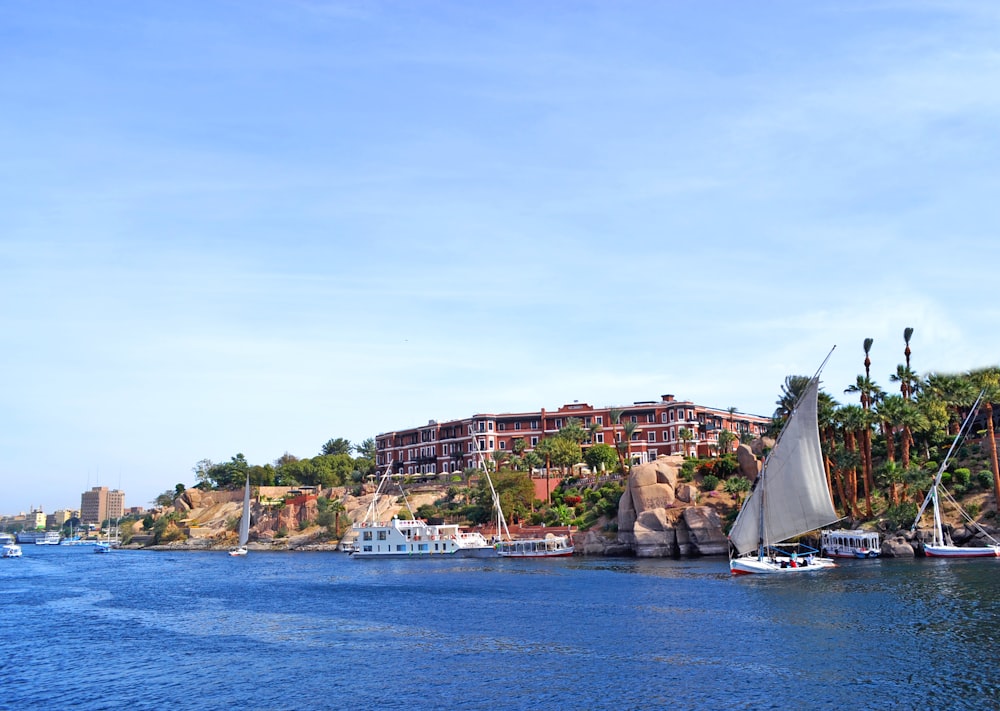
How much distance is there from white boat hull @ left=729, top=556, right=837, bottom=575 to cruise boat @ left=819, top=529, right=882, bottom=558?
38.7 ft

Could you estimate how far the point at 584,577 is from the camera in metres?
86.9

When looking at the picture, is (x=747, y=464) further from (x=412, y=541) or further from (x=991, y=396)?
(x=412, y=541)

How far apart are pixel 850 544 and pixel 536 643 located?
192 ft

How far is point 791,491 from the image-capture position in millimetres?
80562

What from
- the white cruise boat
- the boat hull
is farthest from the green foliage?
the white cruise boat

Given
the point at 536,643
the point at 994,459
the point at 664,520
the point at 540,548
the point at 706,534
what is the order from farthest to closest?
1. the point at 540,548
2. the point at 664,520
3. the point at 706,534
4. the point at 994,459
5. the point at 536,643

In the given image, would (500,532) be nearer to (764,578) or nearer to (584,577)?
(584,577)

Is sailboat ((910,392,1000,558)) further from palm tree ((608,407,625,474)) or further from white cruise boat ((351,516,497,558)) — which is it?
palm tree ((608,407,625,474))

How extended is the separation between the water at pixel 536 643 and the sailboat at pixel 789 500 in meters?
4.03

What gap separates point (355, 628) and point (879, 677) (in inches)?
1341

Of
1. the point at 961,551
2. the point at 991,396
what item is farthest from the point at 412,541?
the point at 991,396

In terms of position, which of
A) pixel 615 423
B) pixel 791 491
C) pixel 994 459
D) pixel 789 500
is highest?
pixel 615 423

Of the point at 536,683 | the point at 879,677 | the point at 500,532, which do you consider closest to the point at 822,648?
the point at 879,677

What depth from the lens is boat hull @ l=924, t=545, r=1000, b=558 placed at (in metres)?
86.0
